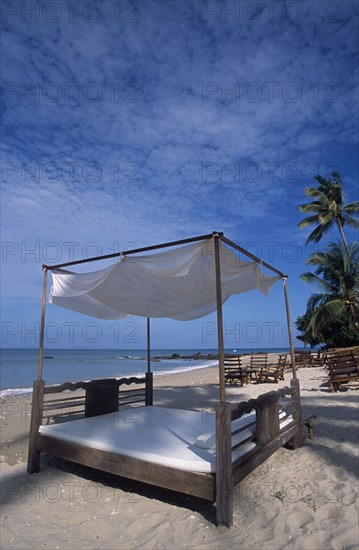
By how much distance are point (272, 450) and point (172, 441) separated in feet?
3.91

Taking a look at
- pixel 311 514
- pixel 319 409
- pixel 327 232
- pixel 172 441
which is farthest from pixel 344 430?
pixel 327 232

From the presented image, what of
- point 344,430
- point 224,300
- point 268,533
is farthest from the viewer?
point 224,300

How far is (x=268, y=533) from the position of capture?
9.43ft

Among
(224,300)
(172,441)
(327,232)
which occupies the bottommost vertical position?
(172,441)

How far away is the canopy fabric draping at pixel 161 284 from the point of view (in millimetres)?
3900

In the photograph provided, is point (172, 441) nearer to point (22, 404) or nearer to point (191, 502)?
point (191, 502)

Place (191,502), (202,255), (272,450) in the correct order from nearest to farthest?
(191,502)
(202,255)
(272,450)

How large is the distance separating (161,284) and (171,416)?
2.05 m

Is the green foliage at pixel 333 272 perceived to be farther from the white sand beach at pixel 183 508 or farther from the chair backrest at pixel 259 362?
the white sand beach at pixel 183 508

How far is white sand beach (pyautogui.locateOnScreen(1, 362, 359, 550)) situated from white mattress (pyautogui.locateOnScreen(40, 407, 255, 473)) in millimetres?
461

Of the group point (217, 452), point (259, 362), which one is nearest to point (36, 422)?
point (217, 452)

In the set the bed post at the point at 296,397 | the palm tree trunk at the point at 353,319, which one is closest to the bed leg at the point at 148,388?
the bed post at the point at 296,397

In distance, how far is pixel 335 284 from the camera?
1830 cm

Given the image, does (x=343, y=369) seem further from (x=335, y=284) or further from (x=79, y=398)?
(x=335, y=284)
